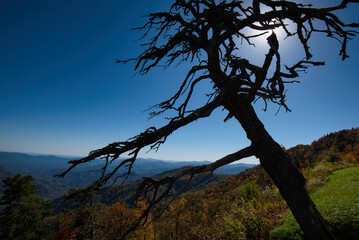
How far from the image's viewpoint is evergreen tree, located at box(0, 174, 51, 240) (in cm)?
2370

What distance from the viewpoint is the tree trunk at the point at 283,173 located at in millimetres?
2359

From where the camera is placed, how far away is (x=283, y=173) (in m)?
2.80

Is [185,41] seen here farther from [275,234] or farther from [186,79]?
[275,234]

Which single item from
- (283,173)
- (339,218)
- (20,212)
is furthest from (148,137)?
(20,212)

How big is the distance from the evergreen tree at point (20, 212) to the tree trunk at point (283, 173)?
34.3 m

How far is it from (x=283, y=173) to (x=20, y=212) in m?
35.6

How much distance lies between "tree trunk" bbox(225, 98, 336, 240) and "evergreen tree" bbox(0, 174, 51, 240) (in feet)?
113

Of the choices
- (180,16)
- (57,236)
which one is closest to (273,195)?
(180,16)

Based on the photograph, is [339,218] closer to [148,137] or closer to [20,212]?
[148,137]

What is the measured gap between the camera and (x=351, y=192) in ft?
23.6

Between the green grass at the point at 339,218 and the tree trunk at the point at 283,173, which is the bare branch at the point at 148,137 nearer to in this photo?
the tree trunk at the point at 283,173

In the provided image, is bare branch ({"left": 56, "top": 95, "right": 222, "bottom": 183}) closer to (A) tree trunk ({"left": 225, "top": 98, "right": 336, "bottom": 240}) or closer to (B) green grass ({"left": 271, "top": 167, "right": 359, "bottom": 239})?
(A) tree trunk ({"left": 225, "top": 98, "right": 336, "bottom": 240})

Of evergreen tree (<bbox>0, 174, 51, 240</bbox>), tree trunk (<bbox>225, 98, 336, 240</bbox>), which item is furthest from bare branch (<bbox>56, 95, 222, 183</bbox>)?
evergreen tree (<bbox>0, 174, 51, 240</bbox>)

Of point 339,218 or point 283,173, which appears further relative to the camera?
point 339,218
